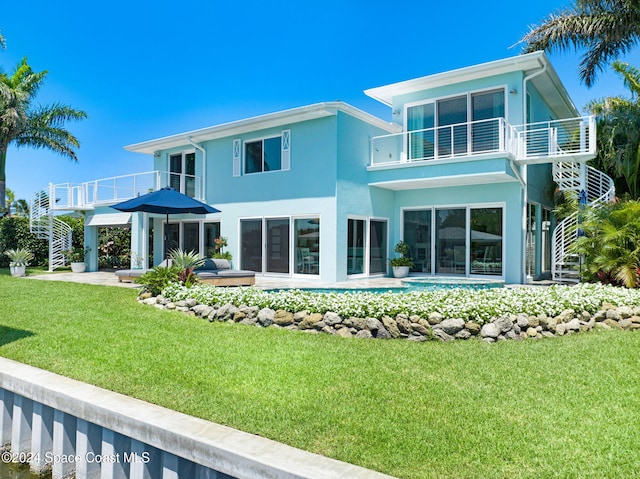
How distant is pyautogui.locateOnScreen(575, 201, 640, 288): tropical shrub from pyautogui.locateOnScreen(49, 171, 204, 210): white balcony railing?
13691 mm

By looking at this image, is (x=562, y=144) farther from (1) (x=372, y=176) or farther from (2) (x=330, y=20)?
(2) (x=330, y=20)

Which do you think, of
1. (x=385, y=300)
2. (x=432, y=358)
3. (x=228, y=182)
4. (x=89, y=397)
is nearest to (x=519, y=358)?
(x=432, y=358)

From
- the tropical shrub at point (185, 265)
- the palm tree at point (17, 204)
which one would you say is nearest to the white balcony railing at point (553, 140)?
the tropical shrub at point (185, 265)

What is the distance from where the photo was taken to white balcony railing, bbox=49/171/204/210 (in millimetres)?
19422

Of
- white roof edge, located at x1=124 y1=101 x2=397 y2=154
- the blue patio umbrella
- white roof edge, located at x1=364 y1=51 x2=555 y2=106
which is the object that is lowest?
the blue patio umbrella

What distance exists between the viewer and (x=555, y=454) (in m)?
3.38

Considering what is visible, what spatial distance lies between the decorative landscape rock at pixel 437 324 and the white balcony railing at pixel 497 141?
670 centimetres

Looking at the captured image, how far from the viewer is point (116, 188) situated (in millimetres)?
20125

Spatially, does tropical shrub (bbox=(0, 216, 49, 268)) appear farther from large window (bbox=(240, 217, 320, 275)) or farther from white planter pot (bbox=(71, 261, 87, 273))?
large window (bbox=(240, 217, 320, 275))

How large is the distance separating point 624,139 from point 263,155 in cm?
1389

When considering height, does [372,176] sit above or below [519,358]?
above

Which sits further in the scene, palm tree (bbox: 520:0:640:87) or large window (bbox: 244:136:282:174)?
large window (bbox: 244:136:282:174)

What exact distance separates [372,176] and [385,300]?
351 inches

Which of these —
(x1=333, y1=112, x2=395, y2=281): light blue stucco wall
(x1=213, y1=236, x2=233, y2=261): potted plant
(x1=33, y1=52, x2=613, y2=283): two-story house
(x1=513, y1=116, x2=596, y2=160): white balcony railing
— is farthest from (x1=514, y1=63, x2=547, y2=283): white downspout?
(x1=213, y1=236, x2=233, y2=261): potted plant
